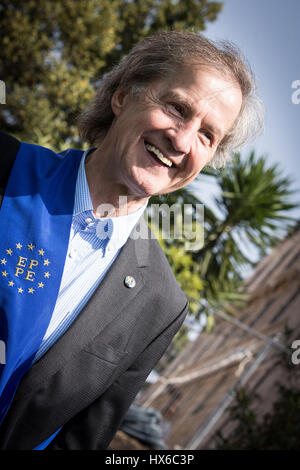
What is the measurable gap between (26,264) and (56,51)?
27.3 ft

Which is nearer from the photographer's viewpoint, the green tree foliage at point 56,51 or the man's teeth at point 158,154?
the man's teeth at point 158,154

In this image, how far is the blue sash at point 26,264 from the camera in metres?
1.38

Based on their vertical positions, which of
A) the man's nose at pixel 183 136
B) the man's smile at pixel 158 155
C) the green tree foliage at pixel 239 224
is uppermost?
the man's nose at pixel 183 136

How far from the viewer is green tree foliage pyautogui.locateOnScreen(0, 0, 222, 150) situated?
7645 mm

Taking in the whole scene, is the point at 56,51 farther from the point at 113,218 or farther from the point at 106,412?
the point at 106,412

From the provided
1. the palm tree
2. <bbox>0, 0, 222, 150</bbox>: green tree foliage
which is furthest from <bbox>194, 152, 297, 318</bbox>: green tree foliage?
<bbox>0, 0, 222, 150</bbox>: green tree foliage

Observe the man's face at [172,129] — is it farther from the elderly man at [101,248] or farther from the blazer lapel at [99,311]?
the blazer lapel at [99,311]

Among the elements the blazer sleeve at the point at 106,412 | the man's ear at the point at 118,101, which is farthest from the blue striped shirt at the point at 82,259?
the blazer sleeve at the point at 106,412

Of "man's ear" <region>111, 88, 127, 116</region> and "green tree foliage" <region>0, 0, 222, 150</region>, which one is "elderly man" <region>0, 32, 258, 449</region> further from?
"green tree foliage" <region>0, 0, 222, 150</region>

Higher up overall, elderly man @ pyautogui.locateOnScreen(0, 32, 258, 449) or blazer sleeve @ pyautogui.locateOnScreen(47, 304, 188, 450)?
elderly man @ pyautogui.locateOnScreen(0, 32, 258, 449)

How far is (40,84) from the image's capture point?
336 inches

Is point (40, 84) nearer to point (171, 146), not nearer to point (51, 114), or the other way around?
point (51, 114)

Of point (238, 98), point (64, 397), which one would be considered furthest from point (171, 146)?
point (64, 397)

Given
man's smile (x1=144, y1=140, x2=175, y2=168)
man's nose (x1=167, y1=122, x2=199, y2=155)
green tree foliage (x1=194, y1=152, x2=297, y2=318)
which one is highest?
man's nose (x1=167, y1=122, x2=199, y2=155)
